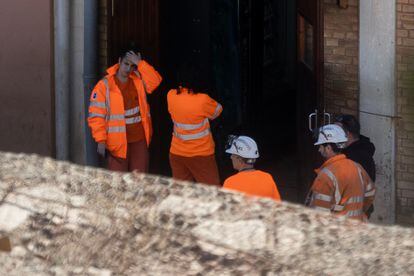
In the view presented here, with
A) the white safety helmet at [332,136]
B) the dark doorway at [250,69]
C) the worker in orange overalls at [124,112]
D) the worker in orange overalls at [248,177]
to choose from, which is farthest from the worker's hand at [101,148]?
the white safety helmet at [332,136]

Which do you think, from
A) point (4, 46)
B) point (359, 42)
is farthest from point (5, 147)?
point (359, 42)

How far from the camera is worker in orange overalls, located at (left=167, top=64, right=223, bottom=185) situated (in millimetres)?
10961

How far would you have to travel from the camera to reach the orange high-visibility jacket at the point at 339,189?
9000 millimetres

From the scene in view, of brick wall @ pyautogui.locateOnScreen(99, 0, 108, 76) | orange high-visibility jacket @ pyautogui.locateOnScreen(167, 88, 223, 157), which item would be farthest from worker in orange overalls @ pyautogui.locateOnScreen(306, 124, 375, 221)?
brick wall @ pyautogui.locateOnScreen(99, 0, 108, 76)

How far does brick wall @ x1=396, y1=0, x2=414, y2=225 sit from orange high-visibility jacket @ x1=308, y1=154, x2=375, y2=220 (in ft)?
7.29

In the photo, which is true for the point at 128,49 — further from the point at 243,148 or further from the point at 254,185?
the point at 254,185

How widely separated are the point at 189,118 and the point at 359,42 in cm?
177

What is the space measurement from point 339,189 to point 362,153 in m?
1.24

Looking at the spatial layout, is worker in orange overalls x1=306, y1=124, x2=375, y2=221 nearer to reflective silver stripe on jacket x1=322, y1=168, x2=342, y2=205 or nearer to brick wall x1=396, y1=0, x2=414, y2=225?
reflective silver stripe on jacket x1=322, y1=168, x2=342, y2=205

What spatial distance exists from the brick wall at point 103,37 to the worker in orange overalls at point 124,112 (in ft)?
1.94

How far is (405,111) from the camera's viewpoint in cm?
1123

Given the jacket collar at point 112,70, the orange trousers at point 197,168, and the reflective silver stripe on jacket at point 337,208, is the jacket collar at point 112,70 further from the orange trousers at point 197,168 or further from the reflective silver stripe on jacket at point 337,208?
the reflective silver stripe on jacket at point 337,208

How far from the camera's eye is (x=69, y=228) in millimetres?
6867

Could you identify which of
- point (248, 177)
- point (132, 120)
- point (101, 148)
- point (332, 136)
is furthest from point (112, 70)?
point (248, 177)
